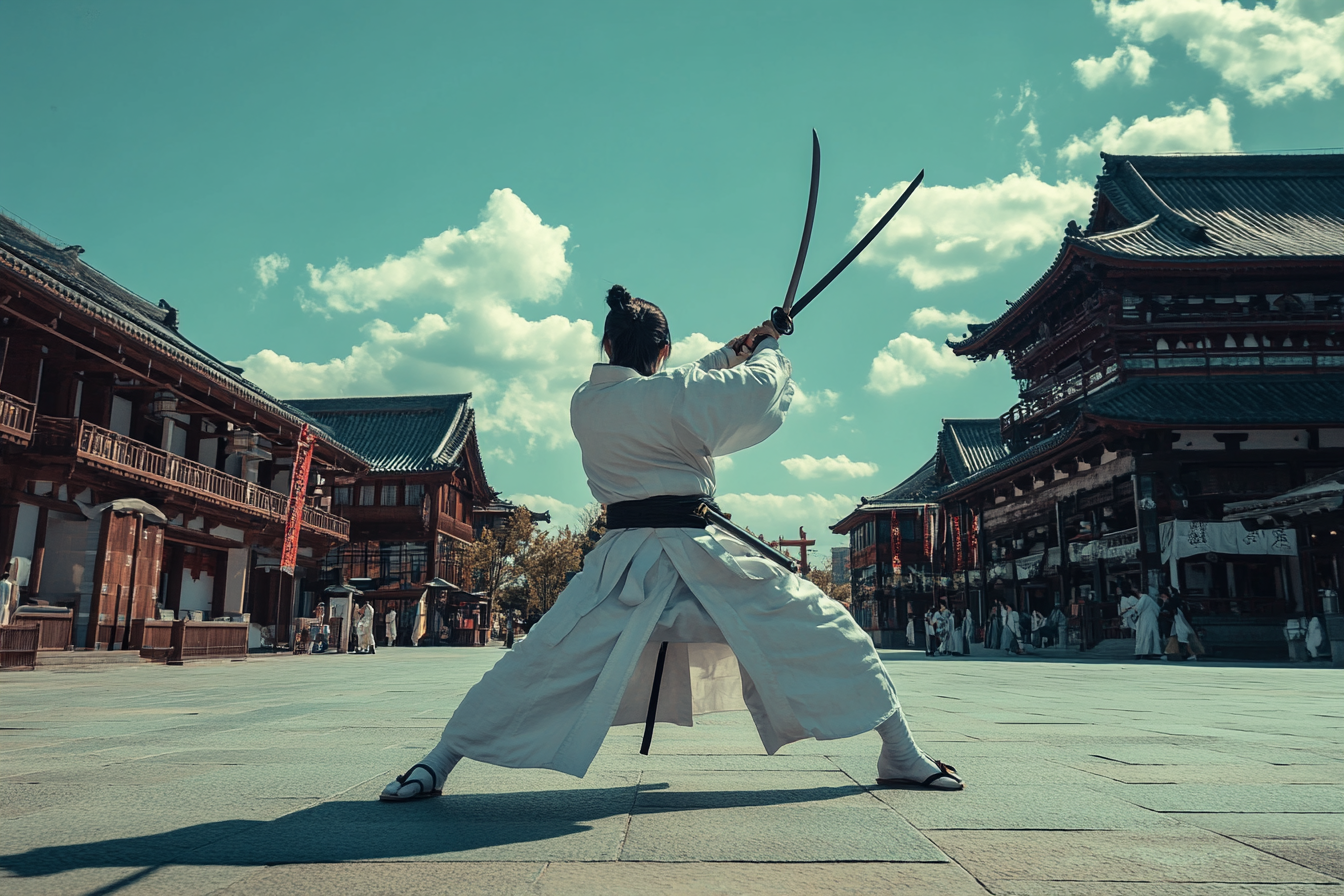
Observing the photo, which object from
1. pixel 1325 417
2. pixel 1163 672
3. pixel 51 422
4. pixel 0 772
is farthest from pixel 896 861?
pixel 1325 417

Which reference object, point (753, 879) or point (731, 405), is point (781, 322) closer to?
point (731, 405)

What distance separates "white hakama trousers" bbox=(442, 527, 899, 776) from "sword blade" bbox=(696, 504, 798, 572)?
4 centimetres

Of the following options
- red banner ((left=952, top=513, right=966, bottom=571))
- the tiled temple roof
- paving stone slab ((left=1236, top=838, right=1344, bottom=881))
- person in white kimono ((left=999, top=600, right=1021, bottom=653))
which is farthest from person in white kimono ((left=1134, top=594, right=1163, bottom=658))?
paving stone slab ((left=1236, top=838, right=1344, bottom=881))

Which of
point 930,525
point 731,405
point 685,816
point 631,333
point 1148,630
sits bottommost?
point 685,816

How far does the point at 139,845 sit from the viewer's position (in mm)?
2057

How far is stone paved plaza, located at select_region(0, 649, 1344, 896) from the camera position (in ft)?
5.85

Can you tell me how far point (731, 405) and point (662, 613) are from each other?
24.7 inches

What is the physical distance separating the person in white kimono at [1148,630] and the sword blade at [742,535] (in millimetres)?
16990

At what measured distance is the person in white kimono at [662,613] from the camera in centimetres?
253

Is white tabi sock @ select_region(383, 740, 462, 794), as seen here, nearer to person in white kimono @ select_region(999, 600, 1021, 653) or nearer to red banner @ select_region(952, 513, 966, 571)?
person in white kimono @ select_region(999, 600, 1021, 653)

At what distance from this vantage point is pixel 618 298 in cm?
296

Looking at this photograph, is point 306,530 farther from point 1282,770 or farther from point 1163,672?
point 1282,770

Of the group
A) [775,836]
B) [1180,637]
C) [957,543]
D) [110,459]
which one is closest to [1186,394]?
[1180,637]

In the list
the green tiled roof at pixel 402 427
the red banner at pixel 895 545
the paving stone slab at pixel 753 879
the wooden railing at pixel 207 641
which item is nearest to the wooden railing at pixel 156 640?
the wooden railing at pixel 207 641
